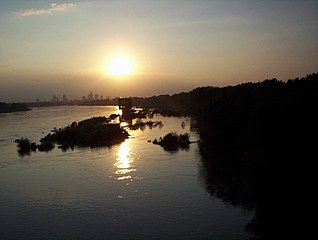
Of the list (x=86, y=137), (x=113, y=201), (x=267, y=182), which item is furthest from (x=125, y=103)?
(x=113, y=201)

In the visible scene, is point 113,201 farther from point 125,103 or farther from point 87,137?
point 125,103

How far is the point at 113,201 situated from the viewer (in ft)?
105

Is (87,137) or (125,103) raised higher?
(125,103)

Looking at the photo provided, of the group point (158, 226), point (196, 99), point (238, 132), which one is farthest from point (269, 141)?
point (196, 99)

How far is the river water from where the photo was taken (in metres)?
25.8

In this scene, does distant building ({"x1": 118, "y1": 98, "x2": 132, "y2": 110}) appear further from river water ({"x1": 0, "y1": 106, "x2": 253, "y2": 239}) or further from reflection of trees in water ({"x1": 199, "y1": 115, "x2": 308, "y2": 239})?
reflection of trees in water ({"x1": 199, "y1": 115, "x2": 308, "y2": 239})

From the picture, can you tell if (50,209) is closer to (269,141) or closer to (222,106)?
(269,141)

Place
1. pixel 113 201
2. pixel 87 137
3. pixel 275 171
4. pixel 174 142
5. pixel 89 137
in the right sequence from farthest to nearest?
pixel 89 137 → pixel 87 137 → pixel 174 142 → pixel 275 171 → pixel 113 201

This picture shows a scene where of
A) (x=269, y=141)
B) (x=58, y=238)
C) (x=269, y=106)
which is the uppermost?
(x=269, y=106)

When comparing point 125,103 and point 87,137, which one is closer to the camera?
point 87,137

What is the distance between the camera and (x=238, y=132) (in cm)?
6300

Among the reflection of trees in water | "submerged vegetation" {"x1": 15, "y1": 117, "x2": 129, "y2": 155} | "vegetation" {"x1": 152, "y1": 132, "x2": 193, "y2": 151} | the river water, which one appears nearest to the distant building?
"submerged vegetation" {"x1": 15, "y1": 117, "x2": 129, "y2": 155}

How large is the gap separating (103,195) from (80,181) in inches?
246

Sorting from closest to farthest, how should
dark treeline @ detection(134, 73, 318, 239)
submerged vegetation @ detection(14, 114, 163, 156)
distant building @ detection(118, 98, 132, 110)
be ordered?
dark treeline @ detection(134, 73, 318, 239), submerged vegetation @ detection(14, 114, 163, 156), distant building @ detection(118, 98, 132, 110)
